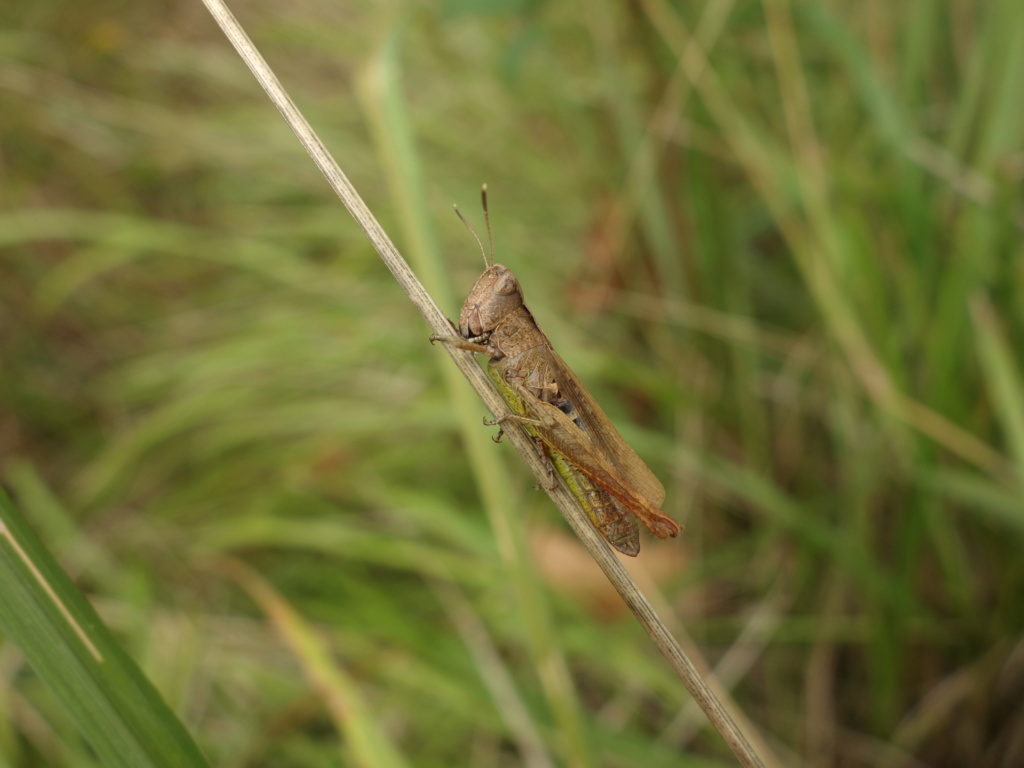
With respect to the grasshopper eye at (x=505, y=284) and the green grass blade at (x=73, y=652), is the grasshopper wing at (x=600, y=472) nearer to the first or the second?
the grasshopper eye at (x=505, y=284)

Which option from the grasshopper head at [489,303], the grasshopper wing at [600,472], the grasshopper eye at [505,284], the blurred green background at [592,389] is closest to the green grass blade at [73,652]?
the blurred green background at [592,389]

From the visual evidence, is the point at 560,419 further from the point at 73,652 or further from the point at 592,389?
the point at 592,389

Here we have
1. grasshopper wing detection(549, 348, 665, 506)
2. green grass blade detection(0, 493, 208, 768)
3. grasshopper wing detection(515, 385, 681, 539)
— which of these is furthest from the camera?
grasshopper wing detection(549, 348, 665, 506)

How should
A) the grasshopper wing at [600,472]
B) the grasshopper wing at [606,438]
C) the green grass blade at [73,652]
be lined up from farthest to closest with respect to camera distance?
the grasshopper wing at [606,438] < the grasshopper wing at [600,472] < the green grass blade at [73,652]

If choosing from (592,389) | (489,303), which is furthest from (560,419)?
(592,389)

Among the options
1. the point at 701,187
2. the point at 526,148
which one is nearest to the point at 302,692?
the point at 701,187

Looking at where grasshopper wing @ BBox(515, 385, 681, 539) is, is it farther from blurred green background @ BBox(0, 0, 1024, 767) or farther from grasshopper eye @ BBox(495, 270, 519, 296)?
grasshopper eye @ BBox(495, 270, 519, 296)

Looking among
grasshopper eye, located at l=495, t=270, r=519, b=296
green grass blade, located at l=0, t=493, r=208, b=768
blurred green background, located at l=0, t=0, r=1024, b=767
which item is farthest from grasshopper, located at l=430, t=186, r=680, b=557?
green grass blade, located at l=0, t=493, r=208, b=768
